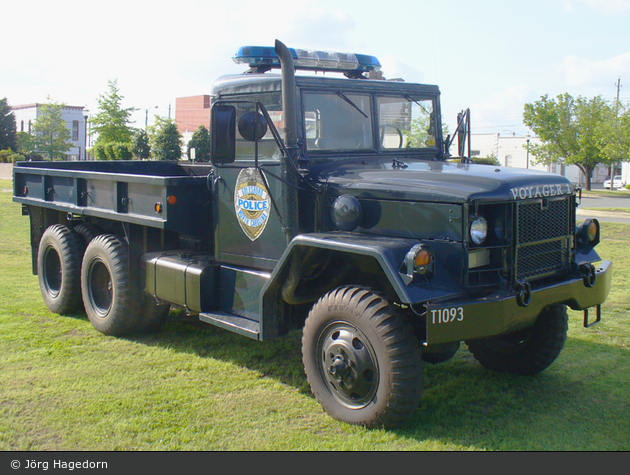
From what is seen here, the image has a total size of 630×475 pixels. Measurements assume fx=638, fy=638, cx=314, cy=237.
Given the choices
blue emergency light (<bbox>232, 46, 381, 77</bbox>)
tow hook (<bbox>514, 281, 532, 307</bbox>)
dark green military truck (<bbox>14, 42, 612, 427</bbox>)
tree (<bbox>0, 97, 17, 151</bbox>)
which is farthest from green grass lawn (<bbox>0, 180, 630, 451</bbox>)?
tree (<bbox>0, 97, 17, 151</bbox>)

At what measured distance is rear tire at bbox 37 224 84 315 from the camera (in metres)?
6.89

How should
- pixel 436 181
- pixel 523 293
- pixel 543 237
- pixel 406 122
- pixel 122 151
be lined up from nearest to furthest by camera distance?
pixel 523 293
pixel 436 181
pixel 543 237
pixel 406 122
pixel 122 151

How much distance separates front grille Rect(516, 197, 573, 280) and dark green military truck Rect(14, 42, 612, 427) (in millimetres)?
15

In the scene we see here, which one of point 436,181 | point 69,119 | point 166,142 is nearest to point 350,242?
point 436,181

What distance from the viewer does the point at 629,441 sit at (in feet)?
12.9

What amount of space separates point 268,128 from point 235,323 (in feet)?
4.99

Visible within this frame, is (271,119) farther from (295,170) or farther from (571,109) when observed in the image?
(571,109)

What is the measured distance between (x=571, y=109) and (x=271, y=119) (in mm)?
37914

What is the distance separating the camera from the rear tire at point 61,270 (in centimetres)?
689

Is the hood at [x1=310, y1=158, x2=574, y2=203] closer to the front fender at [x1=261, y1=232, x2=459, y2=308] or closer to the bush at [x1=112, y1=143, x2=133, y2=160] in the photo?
the front fender at [x1=261, y1=232, x2=459, y2=308]

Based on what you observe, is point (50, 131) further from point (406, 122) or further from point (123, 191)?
point (406, 122)

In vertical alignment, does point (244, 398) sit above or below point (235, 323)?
below

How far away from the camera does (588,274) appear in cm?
459

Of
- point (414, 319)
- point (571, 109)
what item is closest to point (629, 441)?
point (414, 319)
